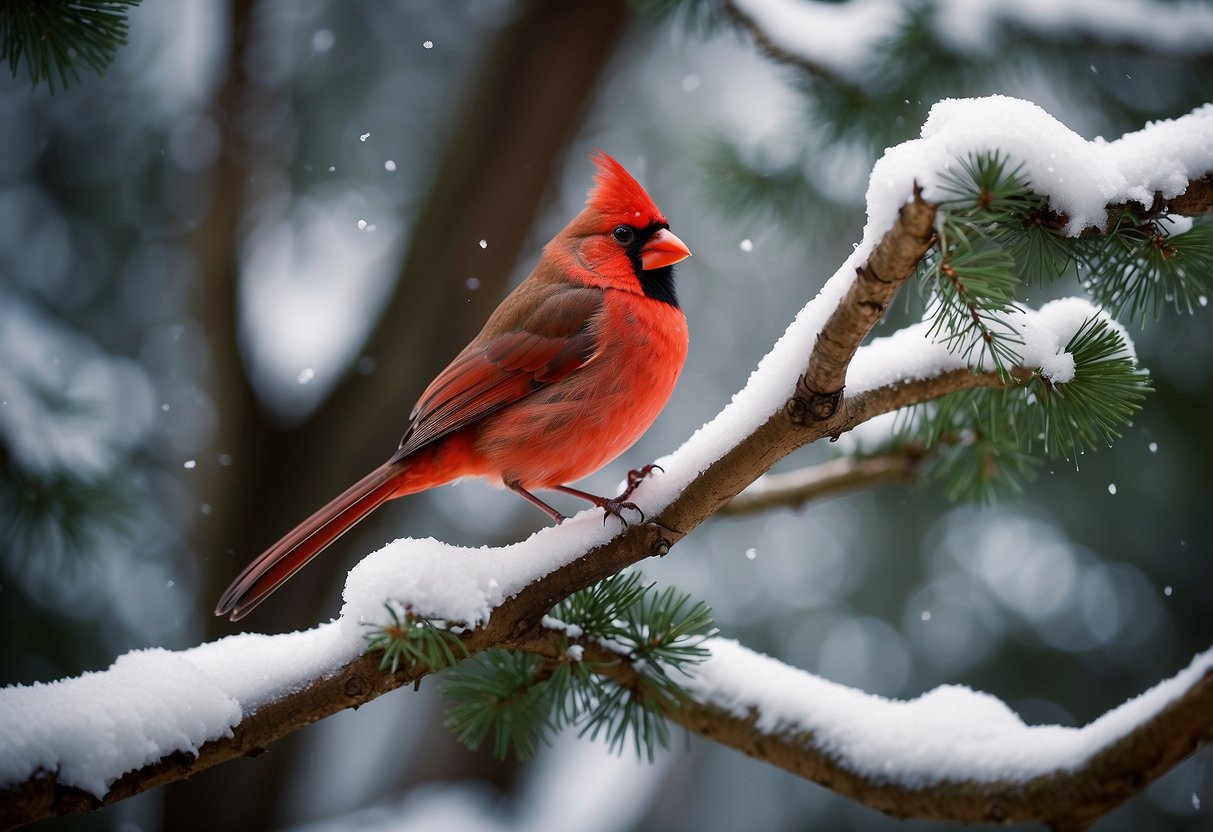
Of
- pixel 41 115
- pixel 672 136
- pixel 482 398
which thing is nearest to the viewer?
pixel 482 398

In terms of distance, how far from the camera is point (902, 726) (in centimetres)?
164

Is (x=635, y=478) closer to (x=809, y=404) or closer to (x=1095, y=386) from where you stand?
(x=809, y=404)

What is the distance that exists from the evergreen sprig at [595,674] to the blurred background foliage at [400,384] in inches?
59.7

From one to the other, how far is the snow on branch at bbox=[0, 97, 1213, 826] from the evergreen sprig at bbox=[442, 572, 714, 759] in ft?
0.19

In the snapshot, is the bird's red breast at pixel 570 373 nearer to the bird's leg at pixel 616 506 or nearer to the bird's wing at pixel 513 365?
the bird's wing at pixel 513 365

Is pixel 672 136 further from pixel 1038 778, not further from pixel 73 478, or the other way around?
pixel 1038 778

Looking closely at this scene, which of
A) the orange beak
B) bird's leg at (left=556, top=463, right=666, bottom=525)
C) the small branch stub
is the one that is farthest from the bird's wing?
the small branch stub

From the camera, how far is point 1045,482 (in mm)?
3420

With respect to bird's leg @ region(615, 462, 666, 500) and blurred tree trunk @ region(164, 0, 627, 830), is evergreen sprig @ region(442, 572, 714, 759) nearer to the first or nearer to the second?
bird's leg @ region(615, 462, 666, 500)

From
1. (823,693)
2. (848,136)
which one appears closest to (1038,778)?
(823,693)

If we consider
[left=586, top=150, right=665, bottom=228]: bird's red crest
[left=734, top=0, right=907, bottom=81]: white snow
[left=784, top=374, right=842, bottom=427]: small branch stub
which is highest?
[left=734, top=0, right=907, bottom=81]: white snow

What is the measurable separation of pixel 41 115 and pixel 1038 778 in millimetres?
3439

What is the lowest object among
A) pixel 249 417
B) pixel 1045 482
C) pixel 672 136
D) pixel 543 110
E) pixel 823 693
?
pixel 823 693

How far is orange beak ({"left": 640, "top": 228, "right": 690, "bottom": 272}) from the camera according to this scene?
95.1 inches
